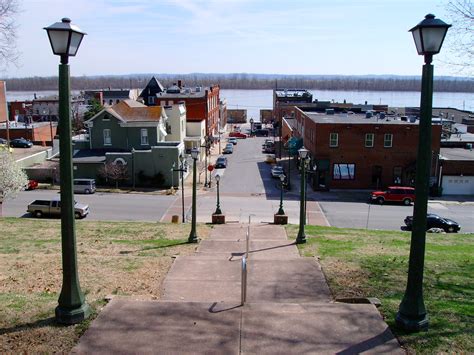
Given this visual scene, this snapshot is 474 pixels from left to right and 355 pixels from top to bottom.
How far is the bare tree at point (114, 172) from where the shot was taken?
44500 millimetres

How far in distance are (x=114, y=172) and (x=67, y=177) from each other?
123 feet

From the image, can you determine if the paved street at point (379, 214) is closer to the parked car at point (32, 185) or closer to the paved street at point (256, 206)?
the paved street at point (256, 206)

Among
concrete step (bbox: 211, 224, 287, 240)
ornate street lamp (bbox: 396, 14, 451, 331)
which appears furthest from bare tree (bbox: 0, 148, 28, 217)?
ornate street lamp (bbox: 396, 14, 451, 331)

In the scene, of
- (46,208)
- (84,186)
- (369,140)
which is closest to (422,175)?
(46,208)

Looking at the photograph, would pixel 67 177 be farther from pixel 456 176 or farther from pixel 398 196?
pixel 456 176

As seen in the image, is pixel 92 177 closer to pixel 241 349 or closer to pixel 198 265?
pixel 198 265

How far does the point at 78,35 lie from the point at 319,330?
5.98m

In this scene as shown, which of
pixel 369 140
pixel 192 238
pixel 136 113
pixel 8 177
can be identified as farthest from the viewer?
pixel 136 113

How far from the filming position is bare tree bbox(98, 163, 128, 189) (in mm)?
44500

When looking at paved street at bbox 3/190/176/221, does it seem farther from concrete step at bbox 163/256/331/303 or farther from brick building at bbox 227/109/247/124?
brick building at bbox 227/109/247/124

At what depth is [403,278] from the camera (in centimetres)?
1176

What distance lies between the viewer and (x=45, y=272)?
12258 mm

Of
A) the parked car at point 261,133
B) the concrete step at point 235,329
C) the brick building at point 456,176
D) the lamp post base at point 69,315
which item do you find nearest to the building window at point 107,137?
the brick building at point 456,176

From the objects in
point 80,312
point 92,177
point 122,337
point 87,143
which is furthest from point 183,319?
point 87,143
